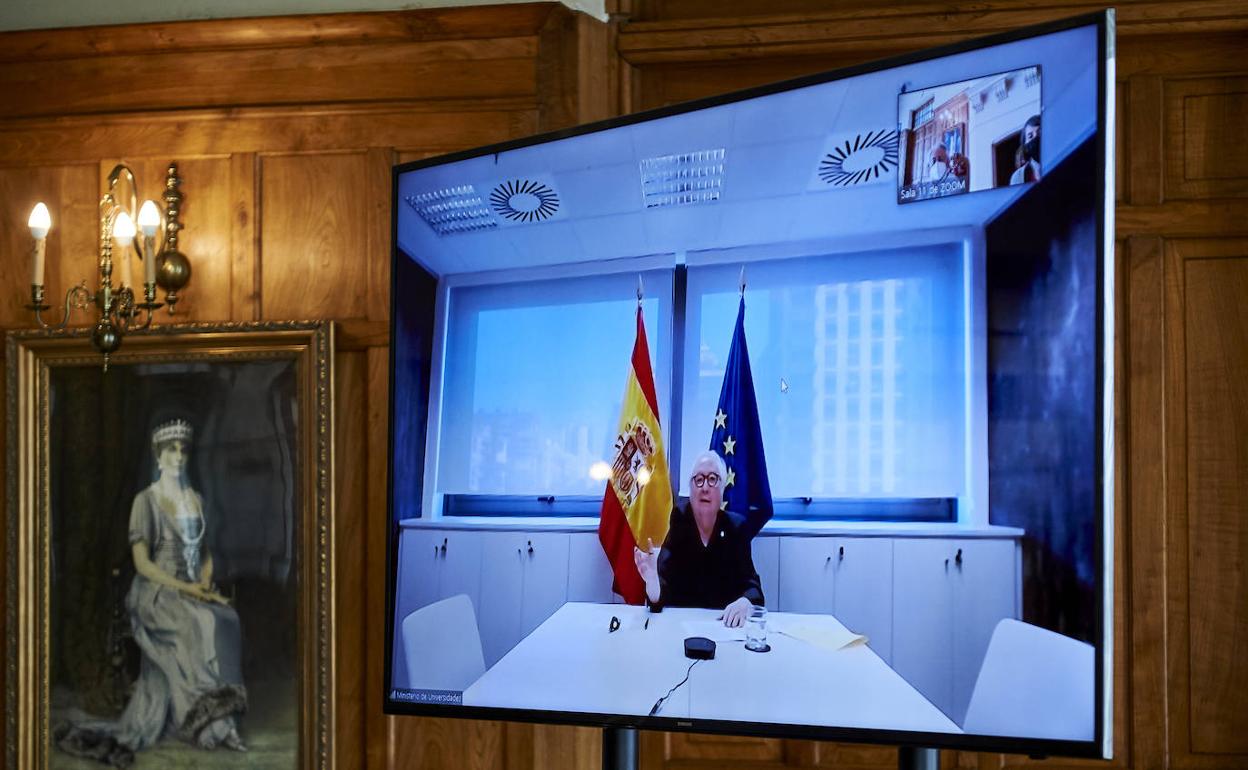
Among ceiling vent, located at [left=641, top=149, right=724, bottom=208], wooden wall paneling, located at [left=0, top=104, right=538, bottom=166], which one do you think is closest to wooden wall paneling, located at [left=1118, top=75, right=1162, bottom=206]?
ceiling vent, located at [left=641, top=149, right=724, bottom=208]

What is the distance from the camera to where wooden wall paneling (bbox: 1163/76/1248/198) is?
Answer: 220 centimetres

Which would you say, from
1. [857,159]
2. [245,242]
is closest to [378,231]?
[245,242]

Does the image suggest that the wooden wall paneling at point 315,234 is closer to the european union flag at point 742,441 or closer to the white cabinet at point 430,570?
the white cabinet at point 430,570

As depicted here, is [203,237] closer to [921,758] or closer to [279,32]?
[279,32]

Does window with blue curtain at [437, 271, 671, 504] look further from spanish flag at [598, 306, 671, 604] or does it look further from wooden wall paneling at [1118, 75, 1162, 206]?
wooden wall paneling at [1118, 75, 1162, 206]

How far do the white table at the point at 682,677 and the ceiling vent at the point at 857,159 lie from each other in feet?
2.73

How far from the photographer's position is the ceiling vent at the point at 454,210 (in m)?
1.98

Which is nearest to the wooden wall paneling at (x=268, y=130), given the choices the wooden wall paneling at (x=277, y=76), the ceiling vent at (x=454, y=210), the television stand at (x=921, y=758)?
the wooden wall paneling at (x=277, y=76)

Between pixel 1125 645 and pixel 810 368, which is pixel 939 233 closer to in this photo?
pixel 810 368

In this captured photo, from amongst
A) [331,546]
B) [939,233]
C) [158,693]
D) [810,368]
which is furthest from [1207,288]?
[158,693]

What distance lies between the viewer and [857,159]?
5.32 feet

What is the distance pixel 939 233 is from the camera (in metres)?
1.54

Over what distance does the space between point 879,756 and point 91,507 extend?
90.9 inches

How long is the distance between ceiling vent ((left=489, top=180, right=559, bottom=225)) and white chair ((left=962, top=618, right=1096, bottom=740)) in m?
1.23
